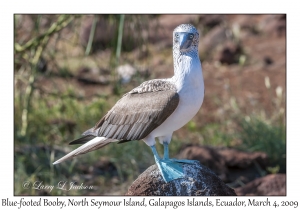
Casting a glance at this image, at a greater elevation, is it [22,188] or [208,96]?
[208,96]

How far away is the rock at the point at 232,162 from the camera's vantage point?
25.9ft

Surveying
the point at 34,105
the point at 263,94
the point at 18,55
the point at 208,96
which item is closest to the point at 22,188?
the point at 18,55

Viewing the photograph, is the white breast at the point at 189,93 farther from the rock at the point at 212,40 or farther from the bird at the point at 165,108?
the rock at the point at 212,40

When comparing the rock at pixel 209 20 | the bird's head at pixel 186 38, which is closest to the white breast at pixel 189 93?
the bird's head at pixel 186 38

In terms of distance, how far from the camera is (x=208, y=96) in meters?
11.3

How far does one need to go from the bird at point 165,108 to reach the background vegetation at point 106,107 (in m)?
2.34

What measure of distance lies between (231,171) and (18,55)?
145 inches

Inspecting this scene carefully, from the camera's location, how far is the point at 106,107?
10453 mm

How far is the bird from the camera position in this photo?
4.75 m

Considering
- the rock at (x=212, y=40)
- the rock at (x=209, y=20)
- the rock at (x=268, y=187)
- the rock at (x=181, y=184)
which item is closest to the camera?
the rock at (x=181, y=184)

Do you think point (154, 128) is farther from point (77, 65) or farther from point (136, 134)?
point (77, 65)

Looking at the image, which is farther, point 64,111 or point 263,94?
point 263,94

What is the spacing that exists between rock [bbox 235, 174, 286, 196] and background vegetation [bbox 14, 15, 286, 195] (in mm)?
1021

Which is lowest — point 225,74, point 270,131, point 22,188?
point 22,188
